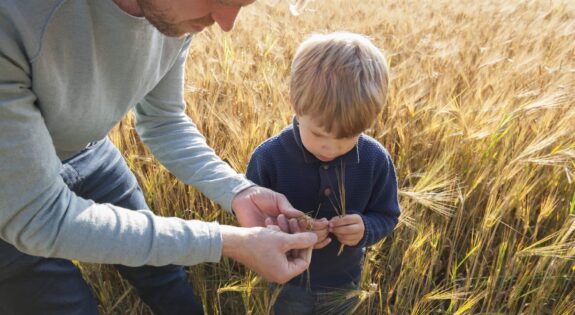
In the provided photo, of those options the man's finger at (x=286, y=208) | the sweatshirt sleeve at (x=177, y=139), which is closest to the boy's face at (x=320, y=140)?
the man's finger at (x=286, y=208)

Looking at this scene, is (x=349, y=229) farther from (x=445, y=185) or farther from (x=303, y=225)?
(x=445, y=185)

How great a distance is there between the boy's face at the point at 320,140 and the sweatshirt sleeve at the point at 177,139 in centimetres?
23

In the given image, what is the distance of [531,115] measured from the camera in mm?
1716

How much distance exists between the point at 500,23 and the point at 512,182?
300 centimetres

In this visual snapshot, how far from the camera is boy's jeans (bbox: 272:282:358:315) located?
128cm

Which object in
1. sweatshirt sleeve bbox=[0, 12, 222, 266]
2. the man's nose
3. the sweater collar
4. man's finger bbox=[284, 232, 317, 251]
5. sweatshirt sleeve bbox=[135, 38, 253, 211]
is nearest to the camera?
sweatshirt sleeve bbox=[0, 12, 222, 266]

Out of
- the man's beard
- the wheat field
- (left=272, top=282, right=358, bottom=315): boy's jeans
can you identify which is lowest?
(left=272, top=282, right=358, bottom=315): boy's jeans

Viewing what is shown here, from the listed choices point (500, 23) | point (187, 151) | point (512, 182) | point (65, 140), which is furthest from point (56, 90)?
point (500, 23)

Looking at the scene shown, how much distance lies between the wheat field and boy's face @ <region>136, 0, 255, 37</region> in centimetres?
52

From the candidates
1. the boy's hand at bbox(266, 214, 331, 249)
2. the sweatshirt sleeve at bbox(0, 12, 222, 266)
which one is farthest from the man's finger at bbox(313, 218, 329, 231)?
the sweatshirt sleeve at bbox(0, 12, 222, 266)

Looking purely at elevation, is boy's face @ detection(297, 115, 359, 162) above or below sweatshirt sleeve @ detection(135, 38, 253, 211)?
above

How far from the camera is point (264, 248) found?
105 centimetres

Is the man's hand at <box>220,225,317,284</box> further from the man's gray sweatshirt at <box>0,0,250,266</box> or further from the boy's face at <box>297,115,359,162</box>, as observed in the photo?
the boy's face at <box>297,115,359,162</box>

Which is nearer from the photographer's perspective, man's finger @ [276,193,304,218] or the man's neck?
the man's neck
